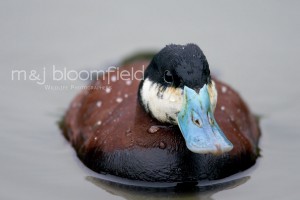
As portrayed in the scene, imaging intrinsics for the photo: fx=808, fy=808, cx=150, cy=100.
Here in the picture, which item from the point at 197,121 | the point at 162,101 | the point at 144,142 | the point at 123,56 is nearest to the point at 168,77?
the point at 162,101

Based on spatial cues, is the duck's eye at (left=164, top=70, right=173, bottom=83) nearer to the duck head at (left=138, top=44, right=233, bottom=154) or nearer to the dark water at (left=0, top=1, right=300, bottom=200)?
the duck head at (left=138, top=44, right=233, bottom=154)

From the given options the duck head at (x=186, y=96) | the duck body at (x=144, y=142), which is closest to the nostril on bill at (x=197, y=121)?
the duck head at (x=186, y=96)

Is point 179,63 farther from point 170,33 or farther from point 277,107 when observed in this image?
point 170,33

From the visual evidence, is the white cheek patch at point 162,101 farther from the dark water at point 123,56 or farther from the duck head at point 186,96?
the dark water at point 123,56

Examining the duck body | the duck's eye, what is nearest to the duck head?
the duck's eye

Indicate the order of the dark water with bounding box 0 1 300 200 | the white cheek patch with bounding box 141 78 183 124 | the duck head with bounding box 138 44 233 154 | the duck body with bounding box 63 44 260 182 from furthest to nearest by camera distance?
the dark water with bounding box 0 1 300 200, the duck body with bounding box 63 44 260 182, the white cheek patch with bounding box 141 78 183 124, the duck head with bounding box 138 44 233 154

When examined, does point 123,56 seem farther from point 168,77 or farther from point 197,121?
point 197,121
